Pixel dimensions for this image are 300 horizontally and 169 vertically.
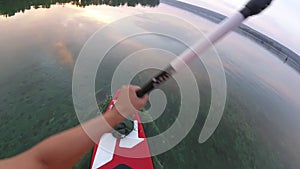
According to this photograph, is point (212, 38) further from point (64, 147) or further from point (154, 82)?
point (64, 147)

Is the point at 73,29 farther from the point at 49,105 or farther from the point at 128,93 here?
the point at 128,93

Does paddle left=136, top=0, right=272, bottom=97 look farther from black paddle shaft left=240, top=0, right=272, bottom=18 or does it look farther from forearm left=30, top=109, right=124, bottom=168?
forearm left=30, top=109, right=124, bottom=168

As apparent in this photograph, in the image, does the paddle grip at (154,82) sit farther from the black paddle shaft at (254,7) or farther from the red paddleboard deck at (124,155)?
the red paddleboard deck at (124,155)

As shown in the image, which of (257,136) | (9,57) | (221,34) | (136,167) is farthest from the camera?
(9,57)

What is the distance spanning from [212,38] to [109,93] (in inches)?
336

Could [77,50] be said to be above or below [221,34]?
below

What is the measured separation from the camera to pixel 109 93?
9.31 metres

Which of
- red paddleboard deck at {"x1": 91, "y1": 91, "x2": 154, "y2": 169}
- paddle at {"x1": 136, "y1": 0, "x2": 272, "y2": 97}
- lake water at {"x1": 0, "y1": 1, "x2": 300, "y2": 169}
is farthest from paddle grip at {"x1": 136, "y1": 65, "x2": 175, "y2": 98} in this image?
lake water at {"x1": 0, "y1": 1, "x2": 300, "y2": 169}

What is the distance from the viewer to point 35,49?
42.5 ft

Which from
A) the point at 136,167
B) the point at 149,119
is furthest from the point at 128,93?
the point at 149,119

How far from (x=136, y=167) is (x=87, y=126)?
4207 mm

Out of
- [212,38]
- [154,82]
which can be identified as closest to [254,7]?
[212,38]

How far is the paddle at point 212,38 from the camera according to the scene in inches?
35.6

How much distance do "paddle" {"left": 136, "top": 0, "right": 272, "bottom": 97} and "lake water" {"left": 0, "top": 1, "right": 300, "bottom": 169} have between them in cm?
498
